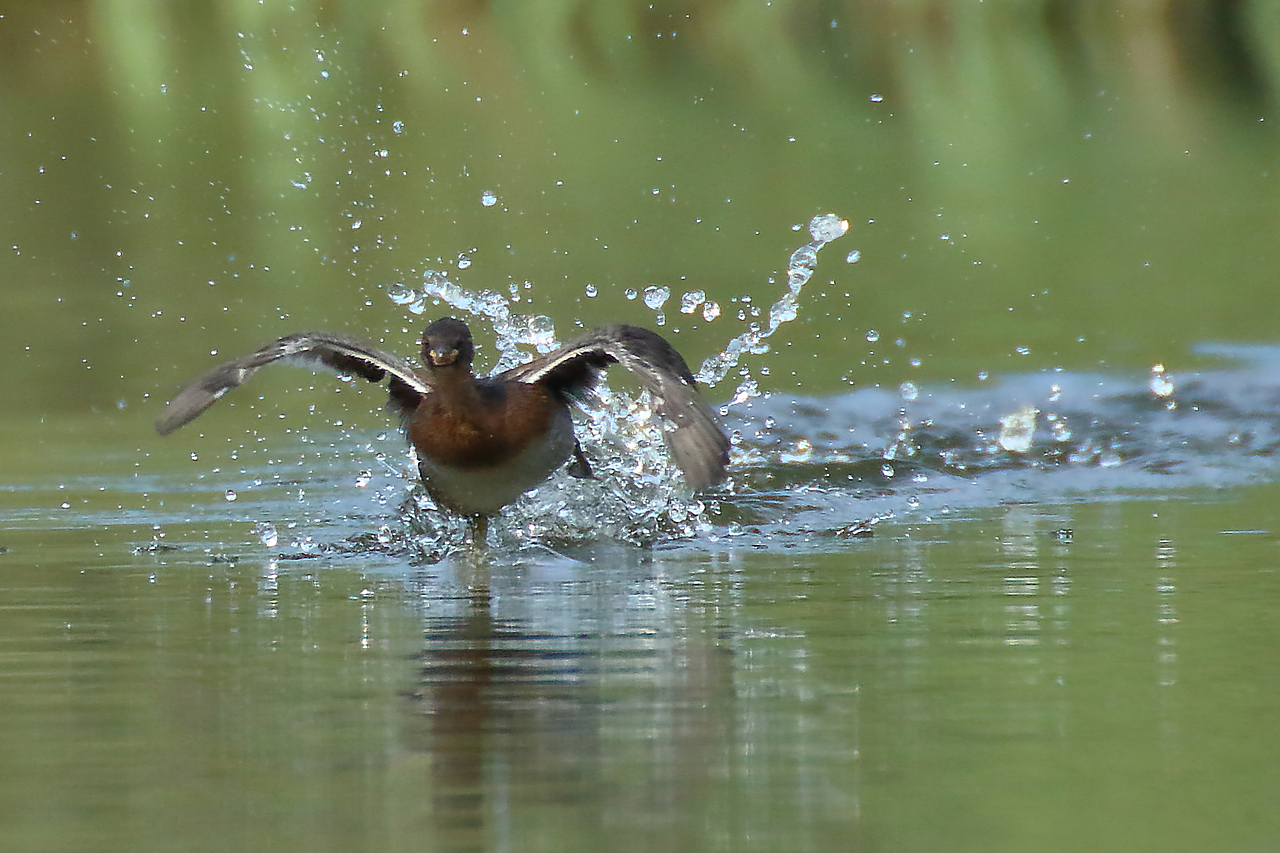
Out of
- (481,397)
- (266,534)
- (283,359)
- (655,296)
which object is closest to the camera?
(266,534)

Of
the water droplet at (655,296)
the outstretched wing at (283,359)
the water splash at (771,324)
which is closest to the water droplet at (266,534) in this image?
the outstretched wing at (283,359)

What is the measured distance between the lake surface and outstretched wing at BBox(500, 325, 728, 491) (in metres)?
0.46

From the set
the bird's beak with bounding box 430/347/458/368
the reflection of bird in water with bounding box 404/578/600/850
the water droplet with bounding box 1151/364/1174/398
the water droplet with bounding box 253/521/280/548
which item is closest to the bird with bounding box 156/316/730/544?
the bird's beak with bounding box 430/347/458/368

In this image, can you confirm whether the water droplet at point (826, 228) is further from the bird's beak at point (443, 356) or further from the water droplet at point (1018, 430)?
the bird's beak at point (443, 356)

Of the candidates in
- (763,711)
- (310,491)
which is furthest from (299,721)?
(310,491)

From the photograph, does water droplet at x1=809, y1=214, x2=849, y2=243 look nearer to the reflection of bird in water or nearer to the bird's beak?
the bird's beak

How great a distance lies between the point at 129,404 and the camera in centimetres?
1317

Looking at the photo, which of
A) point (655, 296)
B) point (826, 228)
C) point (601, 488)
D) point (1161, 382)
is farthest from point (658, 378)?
point (1161, 382)

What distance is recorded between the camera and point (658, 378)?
9.06m

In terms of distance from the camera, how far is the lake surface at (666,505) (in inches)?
209

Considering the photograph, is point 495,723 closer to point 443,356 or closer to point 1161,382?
point 443,356

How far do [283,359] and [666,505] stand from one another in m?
1.95

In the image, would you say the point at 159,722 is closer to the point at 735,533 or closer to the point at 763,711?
the point at 763,711

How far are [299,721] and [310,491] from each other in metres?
4.84
